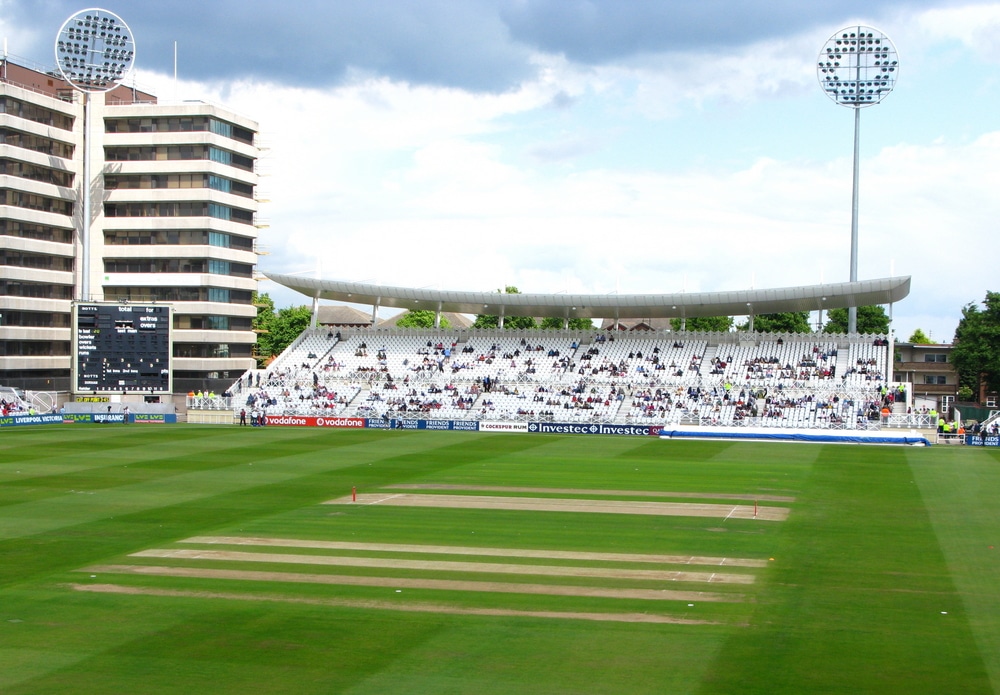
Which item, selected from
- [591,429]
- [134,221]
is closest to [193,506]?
[591,429]

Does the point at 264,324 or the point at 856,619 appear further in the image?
the point at 264,324

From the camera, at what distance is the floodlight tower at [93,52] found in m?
61.6

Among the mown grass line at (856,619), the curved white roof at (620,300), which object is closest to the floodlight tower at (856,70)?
the curved white roof at (620,300)

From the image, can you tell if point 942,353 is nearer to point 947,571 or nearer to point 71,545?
point 947,571

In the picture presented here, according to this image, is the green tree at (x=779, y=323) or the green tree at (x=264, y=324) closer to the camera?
the green tree at (x=779, y=323)

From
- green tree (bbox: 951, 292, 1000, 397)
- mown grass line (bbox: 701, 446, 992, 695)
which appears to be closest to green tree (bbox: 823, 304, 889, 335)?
green tree (bbox: 951, 292, 1000, 397)

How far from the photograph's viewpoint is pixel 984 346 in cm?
6962

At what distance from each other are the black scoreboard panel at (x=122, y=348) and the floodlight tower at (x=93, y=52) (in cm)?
1139

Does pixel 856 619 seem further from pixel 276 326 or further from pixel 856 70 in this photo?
pixel 276 326

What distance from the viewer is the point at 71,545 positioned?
71.9ft

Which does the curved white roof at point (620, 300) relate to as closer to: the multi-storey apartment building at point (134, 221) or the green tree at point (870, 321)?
the multi-storey apartment building at point (134, 221)

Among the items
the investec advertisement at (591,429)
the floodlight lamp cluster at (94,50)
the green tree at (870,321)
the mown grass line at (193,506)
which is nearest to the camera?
the mown grass line at (193,506)

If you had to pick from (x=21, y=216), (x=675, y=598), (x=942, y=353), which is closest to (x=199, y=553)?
(x=675, y=598)

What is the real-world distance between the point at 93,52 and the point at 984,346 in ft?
203
